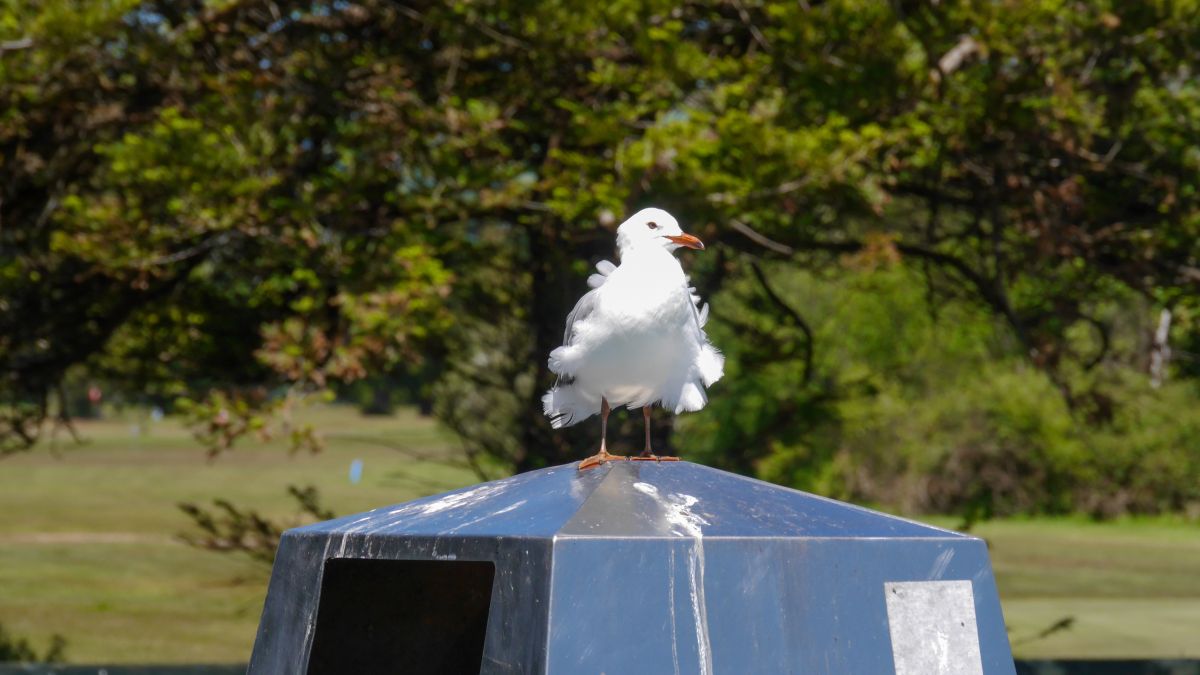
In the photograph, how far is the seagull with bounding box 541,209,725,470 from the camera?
4.26 metres

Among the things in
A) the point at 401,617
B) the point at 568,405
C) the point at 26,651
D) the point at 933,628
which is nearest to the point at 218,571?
the point at 26,651

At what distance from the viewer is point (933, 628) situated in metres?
3.81

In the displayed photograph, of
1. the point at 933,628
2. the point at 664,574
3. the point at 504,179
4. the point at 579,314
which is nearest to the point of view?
the point at 664,574

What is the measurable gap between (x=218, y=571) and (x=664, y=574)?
23.9 metres

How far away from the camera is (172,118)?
9172 millimetres

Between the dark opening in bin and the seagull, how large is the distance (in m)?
0.74

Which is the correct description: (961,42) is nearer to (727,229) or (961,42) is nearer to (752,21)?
(752,21)

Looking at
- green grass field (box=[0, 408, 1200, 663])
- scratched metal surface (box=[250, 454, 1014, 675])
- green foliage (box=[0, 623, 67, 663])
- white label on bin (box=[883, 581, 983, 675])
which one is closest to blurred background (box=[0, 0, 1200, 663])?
green grass field (box=[0, 408, 1200, 663])

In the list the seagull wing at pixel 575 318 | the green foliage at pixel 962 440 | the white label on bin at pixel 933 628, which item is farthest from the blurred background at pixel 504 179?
the green foliage at pixel 962 440

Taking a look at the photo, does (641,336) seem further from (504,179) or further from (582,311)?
(504,179)

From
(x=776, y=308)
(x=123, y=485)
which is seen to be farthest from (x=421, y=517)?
(x=123, y=485)

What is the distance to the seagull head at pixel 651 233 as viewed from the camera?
445 cm

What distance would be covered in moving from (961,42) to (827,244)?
192 centimetres

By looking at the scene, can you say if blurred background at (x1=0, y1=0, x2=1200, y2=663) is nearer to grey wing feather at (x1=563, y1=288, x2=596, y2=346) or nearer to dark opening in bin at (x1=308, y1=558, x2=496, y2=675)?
dark opening in bin at (x1=308, y1=558, x2=496, y2=675)
